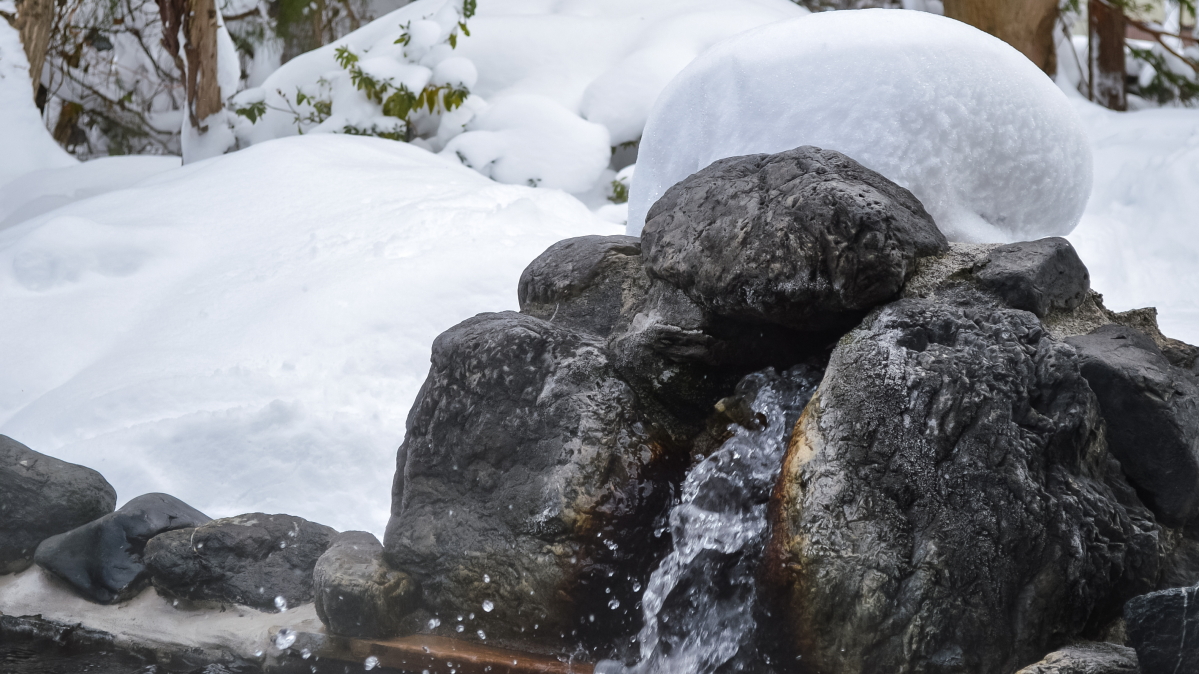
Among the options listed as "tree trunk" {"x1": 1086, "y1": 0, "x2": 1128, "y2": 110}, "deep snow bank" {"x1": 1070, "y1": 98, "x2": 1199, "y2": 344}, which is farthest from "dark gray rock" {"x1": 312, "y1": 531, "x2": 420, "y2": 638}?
"tree trunk" {"x1": 1086, "y1": 0, "x2": 1128, "y2": 110}

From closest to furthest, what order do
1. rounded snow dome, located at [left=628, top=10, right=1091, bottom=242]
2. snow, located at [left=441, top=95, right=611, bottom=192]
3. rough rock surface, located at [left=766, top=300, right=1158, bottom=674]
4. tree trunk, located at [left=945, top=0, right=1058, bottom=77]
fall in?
1. rough rock surface, located at [left=766, top=300, right=1158, bottom=674]
2. rounded snow dome, located at [left=628, top=10, right=1091, bottom=242]
3. snow, located at [left=441, top=95, right=611, bottom=192]
4. tree trunk, located at [left=945, top=0, right=1058, bottom=77]

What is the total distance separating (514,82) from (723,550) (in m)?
6.29

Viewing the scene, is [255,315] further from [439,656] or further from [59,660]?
[439,656]

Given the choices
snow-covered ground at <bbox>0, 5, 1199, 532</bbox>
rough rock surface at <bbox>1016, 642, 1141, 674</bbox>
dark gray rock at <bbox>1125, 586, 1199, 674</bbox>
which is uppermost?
dark gray rock at <bbox>1125, 586, 1199, 674</bbox>

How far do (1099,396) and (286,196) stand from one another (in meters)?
4.64

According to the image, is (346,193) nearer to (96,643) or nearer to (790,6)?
(96,643)

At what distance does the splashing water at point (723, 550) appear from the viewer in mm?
2035

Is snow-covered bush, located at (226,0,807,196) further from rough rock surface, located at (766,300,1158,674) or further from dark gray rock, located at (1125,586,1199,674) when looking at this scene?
dark gray rock, located at (1125,586,1199,674)

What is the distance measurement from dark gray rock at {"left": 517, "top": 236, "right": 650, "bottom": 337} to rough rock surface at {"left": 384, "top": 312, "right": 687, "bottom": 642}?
0.23 meters

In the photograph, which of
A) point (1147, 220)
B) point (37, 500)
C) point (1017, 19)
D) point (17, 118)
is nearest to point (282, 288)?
point (37, 500)

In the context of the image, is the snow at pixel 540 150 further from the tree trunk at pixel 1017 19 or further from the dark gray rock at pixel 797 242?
the dark gray rock at pixel 797 242

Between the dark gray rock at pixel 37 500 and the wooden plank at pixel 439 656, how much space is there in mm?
1211

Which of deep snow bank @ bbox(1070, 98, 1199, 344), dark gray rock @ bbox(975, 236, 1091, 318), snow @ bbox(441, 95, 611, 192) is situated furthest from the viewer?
snow @ bbox(441, 95, 611, 192)

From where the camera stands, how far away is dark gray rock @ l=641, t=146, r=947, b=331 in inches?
82.9
